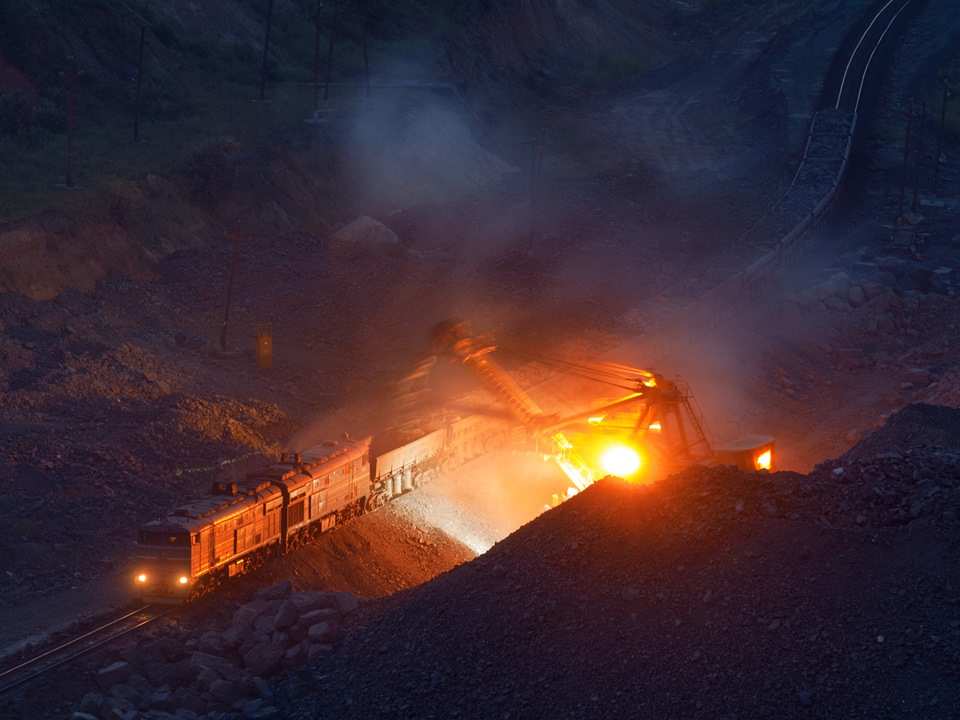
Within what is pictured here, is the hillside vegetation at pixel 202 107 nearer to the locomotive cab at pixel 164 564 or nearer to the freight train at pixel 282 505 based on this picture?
the freight train at pixel 282 505

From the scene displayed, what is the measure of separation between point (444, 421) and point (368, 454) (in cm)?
508

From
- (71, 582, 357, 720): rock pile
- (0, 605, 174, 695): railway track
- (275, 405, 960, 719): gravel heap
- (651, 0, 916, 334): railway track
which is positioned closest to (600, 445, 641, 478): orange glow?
(275, 405, 960, 719): gravel heap

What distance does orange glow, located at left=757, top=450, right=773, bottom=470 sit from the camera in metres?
30.7

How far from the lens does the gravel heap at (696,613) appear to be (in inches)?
713

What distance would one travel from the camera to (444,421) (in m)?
38.4

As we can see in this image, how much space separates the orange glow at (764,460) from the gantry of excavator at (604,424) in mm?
1448

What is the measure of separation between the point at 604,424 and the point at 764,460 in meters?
4.46

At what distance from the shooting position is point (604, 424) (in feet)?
103

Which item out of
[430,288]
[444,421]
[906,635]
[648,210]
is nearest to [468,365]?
[444,421]

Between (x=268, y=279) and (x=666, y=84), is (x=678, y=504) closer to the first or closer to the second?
(x=268, y=279)

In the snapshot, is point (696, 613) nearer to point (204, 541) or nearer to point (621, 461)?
point (621, 461)

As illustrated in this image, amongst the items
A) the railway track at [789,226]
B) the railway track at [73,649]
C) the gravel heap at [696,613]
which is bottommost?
the gravel heap at [696,613]

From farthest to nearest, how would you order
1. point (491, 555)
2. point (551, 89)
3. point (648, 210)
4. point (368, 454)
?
point (551, 89) → point (648, 210) → point (368, 454) → point (491, 555)

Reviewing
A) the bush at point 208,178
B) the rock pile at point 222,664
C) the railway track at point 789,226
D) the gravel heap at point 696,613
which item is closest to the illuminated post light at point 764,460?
the gravel heap at point 696,613
